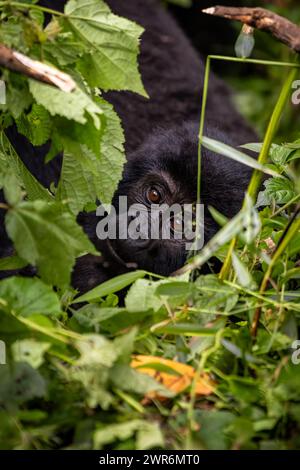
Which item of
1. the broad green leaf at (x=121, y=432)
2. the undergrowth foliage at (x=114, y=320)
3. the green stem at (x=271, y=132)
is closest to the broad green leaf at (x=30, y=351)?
the undergrowth foliage at (x=114, y=320)

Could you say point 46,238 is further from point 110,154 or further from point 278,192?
point 278,192

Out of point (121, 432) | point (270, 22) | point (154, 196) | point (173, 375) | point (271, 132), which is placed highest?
point (154, 196)

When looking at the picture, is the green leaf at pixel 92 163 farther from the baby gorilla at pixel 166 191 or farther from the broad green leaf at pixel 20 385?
the baby gorilla at pixel 166 191

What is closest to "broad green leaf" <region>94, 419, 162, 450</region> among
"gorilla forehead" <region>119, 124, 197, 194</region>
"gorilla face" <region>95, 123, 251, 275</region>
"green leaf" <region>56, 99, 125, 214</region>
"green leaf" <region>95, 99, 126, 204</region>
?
"green leaf" <region>56, 99, 125, 214</region>

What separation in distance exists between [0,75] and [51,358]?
0.54 m

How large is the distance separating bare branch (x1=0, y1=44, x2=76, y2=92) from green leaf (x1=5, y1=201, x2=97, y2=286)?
0.20 m

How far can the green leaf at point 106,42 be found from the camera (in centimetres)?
134

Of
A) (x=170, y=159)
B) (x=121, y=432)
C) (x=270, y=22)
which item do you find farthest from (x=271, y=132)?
(x=170, y=159)

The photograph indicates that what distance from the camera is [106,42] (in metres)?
1.35

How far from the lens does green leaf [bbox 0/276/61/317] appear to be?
1.13m

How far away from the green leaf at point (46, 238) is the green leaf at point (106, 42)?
30 cm

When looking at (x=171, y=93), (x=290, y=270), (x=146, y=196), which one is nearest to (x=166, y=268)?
(x=146, y=196)

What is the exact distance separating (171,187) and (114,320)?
0.95 meters

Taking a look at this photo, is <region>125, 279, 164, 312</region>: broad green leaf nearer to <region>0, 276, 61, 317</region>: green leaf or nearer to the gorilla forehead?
<region>0, 276, 61, 317</region>: green leaf
